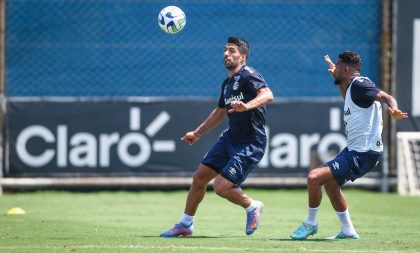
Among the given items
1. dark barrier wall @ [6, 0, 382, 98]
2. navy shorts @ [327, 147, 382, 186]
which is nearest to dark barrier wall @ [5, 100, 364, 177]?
dark barrier wall @ [6, 0, 382, 98]

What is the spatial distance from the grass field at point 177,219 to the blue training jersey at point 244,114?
1.11m

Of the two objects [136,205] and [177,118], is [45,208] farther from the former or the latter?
[177,118]

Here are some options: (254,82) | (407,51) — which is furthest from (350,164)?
(407,51)

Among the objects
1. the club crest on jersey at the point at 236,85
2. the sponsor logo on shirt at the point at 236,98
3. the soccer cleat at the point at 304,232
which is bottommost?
the soccer cleat at the point at 304,232

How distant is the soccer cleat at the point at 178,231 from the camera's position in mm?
10773

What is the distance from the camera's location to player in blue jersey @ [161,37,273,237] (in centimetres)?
1070

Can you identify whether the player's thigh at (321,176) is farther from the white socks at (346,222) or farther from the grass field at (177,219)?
the grass field at (177,219)

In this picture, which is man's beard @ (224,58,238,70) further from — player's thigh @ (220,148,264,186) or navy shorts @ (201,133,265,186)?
player's thigh @ (220,148,264,186)

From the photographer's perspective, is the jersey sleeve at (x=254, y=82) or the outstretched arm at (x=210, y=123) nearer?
the jersey sleeve at (x=254, y=82)

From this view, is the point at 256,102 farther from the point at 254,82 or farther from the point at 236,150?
the point at 236,150

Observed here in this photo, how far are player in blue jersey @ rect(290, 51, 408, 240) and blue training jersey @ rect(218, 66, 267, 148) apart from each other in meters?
0.98

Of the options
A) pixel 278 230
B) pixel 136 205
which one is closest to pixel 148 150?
pixel 136 205

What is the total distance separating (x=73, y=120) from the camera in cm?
1780

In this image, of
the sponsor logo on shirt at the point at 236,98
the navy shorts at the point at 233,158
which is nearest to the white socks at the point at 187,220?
the navy shorts at the point at 233,158
